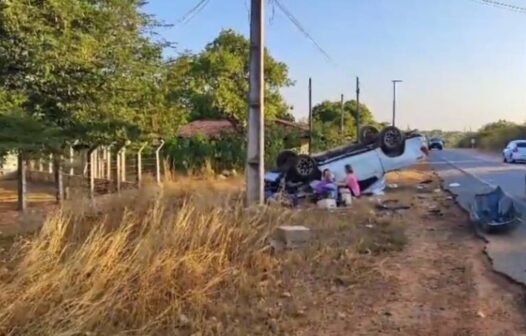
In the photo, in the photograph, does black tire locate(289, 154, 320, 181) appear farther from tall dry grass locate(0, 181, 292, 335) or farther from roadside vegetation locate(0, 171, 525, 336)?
tall dry grass locate(0, 181, 292, 335)

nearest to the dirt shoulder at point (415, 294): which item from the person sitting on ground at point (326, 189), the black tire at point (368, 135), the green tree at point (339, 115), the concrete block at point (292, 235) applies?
the concrete block at point (292, 235)

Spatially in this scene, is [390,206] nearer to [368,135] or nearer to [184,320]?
[368,135]

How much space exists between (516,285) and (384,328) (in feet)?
7.00

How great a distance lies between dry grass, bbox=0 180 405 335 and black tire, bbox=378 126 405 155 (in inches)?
377

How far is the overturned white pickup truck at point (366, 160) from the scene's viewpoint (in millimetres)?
16938

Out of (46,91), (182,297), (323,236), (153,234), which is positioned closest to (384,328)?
(182,297)

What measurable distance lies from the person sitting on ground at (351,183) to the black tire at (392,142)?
1766mm

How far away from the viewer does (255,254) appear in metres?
7.54

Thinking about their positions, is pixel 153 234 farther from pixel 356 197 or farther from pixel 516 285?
pixel 356 197

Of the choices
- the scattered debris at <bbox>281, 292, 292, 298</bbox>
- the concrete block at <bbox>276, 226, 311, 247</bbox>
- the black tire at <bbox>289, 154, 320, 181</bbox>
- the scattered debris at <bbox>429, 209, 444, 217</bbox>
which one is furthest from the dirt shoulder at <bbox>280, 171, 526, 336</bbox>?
the black tire at <bbox>289, 154, 320, 181</bbox>

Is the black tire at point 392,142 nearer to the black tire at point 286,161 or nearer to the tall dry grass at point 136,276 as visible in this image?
the black tire at point 286,161

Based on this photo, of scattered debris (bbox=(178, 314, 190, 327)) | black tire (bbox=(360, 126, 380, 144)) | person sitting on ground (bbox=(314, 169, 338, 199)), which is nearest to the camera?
scattered debris (bbox=(178, 314, 190, 327))

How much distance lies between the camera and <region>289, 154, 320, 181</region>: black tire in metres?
16.8

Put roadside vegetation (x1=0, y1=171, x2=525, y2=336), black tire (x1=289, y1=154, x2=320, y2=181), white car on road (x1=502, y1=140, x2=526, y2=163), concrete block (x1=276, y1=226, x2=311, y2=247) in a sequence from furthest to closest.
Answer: white car on road (x1=502, y1=140, x2=526, y2=163)
black tire (x1=289, y1=154, x2=320, y2=181)
concrete block (x1=276, y1=226, x2=311, y2=247)
roadside vegetation (x1=0, y1=171, x2=525, y2=336)
